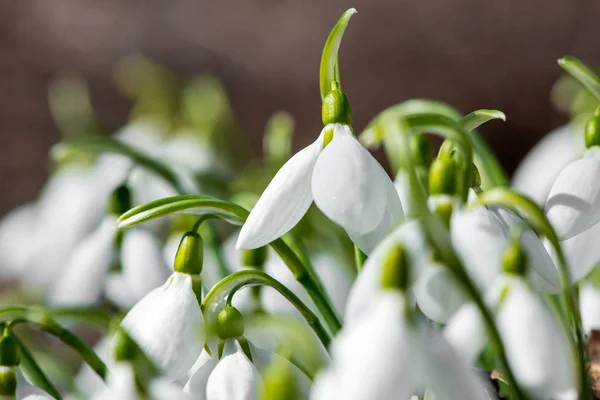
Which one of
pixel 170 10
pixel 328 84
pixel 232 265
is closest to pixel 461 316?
pixel 328 84

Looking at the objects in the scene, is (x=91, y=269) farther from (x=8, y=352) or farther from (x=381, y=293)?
(x=381, y=293)

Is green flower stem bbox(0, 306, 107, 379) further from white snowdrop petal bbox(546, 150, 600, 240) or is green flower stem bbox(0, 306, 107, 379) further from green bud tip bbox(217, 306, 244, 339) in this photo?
white snowdrop petal bbox(546, 150, 600, 240)

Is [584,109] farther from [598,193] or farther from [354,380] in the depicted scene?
[354,380]

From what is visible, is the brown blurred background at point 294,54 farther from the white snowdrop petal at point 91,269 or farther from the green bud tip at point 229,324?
the green bud tip at point 229,324

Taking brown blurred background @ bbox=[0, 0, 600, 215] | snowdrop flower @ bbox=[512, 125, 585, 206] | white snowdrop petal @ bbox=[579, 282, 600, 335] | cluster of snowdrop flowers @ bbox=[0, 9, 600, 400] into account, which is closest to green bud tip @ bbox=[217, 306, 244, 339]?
cluster of snowdrop flowers @ bbox=[0, 9, 600, 400]

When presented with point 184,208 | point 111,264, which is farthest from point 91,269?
point 184,208
